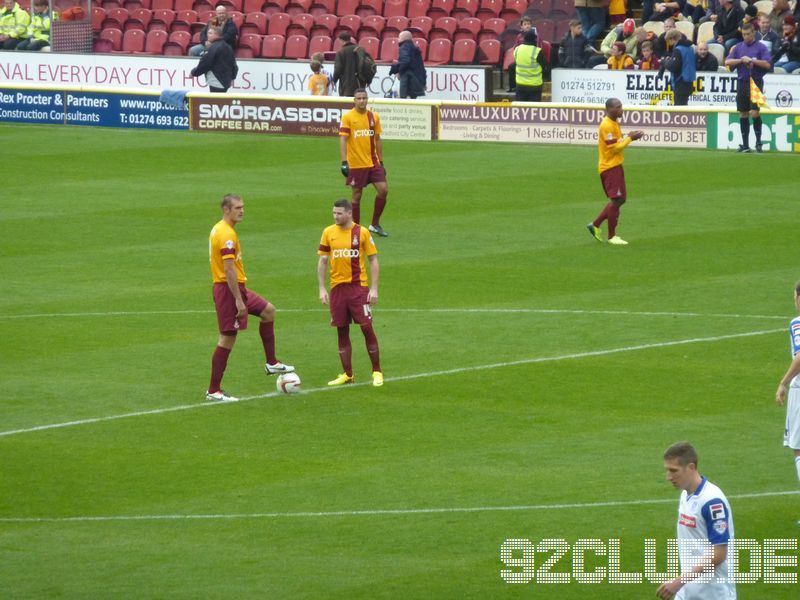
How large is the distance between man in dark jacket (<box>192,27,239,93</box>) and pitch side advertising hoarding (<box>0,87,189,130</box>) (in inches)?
59.9

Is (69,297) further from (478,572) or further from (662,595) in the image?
(662,595)

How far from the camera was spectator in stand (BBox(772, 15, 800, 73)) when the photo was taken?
35656 mm

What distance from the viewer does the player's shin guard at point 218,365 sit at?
1525 centimetres

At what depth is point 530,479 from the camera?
41.9 feet

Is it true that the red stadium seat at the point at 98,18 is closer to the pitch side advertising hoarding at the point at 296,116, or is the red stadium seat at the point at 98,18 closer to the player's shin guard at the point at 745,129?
the pitch side advertising hoarding at the point at 296,116

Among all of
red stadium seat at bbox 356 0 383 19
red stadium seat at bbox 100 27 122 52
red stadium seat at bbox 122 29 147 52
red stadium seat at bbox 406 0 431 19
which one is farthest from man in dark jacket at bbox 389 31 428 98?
red stadium seat at bbox 100 27 122 52

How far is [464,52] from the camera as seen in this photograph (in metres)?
41.2

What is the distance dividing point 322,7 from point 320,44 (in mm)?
2645

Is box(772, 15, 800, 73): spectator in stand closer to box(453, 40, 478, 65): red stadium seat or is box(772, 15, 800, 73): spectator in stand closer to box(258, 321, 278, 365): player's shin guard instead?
box(453, 40, 478, 65): red stadium seat

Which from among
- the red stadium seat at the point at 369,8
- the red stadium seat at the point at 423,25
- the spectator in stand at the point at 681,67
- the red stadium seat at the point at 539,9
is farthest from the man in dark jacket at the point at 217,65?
the spectator in stand at the point at 681,67

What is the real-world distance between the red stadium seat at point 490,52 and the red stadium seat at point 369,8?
14.8 ft

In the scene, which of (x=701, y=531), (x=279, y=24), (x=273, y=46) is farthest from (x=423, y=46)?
(x=701, y=531)

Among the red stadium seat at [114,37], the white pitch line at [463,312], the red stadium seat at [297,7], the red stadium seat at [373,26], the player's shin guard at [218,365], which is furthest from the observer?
the red stadium seat at [114,37]

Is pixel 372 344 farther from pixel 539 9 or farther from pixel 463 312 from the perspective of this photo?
pixel 539 9
